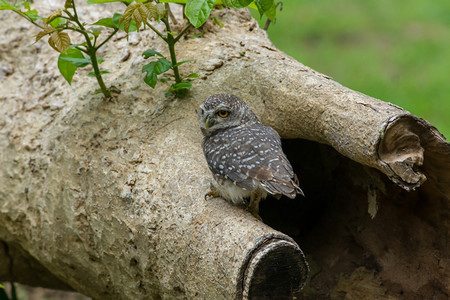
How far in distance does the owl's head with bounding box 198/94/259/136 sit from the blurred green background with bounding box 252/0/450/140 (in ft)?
12.1

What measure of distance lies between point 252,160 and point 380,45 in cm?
557

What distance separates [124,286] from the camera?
3.95m

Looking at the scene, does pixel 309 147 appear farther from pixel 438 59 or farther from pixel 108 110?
pixel 438 59

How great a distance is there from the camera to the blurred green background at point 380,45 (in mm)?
7467

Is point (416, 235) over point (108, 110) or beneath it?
beneath

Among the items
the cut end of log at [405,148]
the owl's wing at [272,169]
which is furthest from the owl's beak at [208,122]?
the cut end of log at [405,148]

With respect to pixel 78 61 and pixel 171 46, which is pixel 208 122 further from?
pixel 78 61

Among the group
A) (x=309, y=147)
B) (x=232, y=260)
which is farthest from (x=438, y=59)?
(x=232, y=260)

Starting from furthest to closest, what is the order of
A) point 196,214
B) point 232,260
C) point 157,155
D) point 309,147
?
point 309,147 → point 157,155 → point 196,214 → point 232,260

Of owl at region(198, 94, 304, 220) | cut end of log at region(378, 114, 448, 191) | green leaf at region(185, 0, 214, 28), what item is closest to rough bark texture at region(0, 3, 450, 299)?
cut end of log at region(378, 114, 448, 191)

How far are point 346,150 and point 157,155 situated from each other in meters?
1.12

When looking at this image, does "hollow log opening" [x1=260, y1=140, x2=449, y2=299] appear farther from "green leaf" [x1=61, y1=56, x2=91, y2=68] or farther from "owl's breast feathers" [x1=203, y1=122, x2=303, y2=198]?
"green leaf" [x1=61, y1=56, x2=91, y2=68]

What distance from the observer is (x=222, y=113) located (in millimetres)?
3826

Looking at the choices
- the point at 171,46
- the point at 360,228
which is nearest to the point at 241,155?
the point at 171,46
